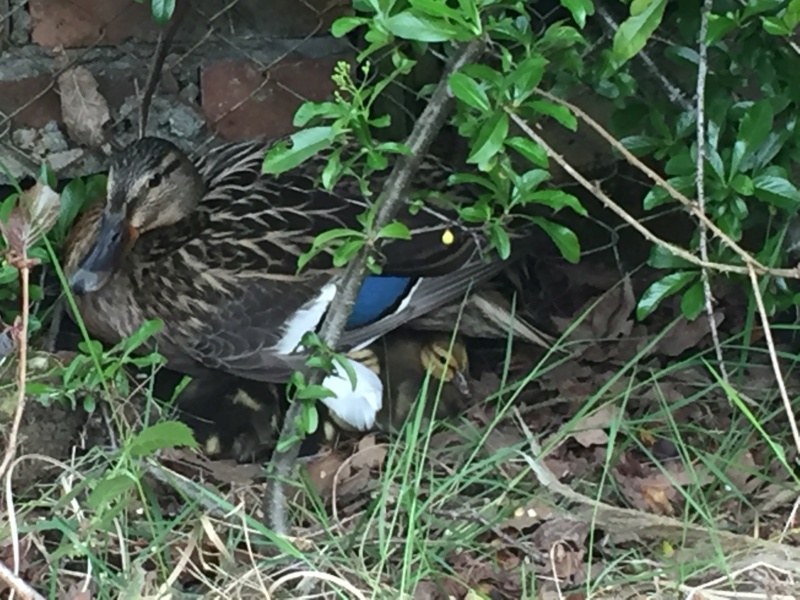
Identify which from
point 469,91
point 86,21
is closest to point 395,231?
point 469,91

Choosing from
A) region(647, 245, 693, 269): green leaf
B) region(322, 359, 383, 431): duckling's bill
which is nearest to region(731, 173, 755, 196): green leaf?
region(647, 245, 693, 269): green leaf

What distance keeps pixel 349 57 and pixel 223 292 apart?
17.0 inches

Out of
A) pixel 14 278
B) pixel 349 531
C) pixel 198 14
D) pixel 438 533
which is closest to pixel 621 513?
pixel 438 533

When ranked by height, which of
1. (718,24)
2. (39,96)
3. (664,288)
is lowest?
(664,288)

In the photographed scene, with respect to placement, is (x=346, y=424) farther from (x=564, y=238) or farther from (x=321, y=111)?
(x=321, y=111)

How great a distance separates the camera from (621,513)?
1.22 metres

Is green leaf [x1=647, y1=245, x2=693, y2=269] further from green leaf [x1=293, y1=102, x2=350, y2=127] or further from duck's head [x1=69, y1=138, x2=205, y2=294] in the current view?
duck's head [x1=69, y1=138, x2=205, y2=294]

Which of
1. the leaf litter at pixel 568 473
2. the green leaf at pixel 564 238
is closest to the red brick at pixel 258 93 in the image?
the leaf litter at pixel 568 473

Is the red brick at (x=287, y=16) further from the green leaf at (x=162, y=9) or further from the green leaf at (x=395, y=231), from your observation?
the green leaf at (x=395, y=231)

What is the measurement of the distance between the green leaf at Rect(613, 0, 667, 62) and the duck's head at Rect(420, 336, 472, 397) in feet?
2.06

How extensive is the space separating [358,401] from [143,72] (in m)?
0.58

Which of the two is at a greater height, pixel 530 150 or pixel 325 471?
pixel 530 150

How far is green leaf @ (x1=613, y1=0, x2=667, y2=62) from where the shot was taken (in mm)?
868

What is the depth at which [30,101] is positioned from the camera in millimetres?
1524
